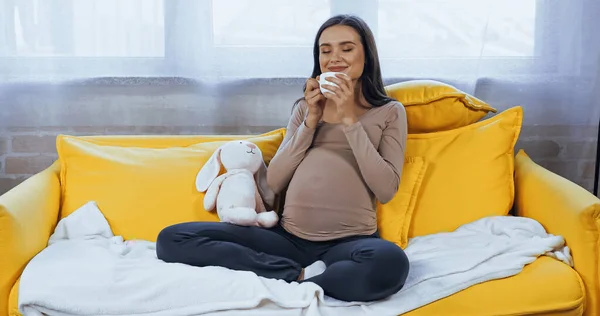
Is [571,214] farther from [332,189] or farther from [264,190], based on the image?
[264,190]

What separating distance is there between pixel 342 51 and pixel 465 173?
1.71 feet

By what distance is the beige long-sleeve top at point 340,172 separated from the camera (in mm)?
1872

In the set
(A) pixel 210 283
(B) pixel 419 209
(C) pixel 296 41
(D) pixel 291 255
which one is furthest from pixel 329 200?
(C) pixel 296 41

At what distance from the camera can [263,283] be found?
164 centimetres

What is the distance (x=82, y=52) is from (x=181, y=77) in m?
0.34

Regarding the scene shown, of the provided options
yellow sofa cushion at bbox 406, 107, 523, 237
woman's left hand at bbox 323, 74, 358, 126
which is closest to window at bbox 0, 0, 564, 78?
yellow sofa cushion at bbox 406, 107, 523, 237

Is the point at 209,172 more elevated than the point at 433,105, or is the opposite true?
the point at 433,105

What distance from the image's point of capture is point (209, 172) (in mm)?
2062

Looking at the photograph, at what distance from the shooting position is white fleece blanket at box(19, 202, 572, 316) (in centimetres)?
157

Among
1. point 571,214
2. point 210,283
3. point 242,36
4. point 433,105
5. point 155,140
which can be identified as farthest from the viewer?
point 242,36

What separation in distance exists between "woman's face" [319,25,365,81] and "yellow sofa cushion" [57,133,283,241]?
376mm

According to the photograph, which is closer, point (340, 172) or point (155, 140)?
point (340, 172)

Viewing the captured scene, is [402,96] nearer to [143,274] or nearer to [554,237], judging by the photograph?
[554,237]

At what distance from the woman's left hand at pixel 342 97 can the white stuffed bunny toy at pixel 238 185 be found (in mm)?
332
